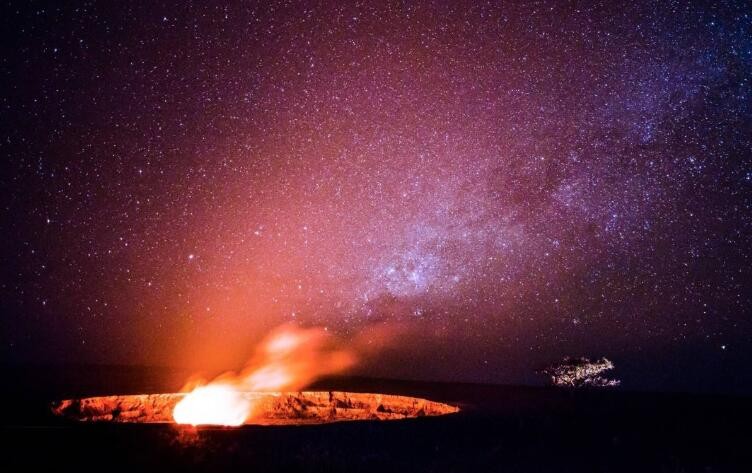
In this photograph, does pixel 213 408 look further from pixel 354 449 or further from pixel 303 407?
pixel 354 449

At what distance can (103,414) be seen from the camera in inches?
848

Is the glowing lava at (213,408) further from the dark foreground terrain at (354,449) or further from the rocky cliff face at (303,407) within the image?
the dark foreground terrain at (354,449)

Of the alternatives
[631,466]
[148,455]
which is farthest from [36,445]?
[631,466]

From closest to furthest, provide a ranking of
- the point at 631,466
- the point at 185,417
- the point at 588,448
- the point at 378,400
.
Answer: the point at 631,466 < the point at 588,448 < the point at 185,417 < the point at 378,400

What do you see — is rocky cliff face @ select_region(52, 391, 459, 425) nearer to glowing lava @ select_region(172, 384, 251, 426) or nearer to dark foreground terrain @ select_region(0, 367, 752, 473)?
glowing lava @ select_region(172, 384, 251, 426)

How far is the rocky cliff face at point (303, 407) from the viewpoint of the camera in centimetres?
2286

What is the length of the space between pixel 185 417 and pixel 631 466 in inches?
752

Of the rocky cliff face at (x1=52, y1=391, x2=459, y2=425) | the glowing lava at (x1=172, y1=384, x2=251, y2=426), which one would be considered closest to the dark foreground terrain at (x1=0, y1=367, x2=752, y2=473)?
the rocky cliff face at (x1=52, y1=391, x2=459, y2=425)

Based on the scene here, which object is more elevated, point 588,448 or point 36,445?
point 36,445

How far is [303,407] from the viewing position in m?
25.1

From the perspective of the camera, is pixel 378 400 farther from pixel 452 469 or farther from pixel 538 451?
pixel 452 469

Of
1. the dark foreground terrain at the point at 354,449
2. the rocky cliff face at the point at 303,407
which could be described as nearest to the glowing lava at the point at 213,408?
the rocky cliff face at the point at 303,407

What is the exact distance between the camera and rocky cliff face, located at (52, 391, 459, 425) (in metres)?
22.9

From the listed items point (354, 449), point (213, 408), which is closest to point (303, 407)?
point (213, 408)
